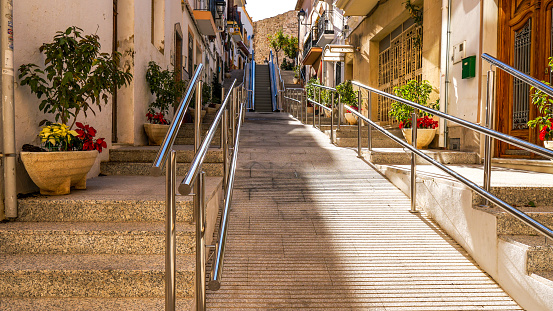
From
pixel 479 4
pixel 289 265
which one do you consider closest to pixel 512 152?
pixel 479 4

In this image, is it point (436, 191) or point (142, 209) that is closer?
point (142, 209)

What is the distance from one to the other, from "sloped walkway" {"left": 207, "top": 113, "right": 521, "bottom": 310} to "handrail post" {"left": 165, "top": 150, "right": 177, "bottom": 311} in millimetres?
671

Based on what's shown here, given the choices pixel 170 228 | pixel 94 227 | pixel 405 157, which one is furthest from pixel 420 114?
pixel 170 228

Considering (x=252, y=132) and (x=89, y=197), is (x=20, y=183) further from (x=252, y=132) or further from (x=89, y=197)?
(x=252, y=132)

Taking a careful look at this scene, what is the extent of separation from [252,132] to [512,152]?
4175mm

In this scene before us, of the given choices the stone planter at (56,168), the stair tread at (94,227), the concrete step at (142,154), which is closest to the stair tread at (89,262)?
the stair tread at (94,227)

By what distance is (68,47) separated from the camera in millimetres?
3256

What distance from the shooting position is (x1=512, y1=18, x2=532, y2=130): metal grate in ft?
14.7

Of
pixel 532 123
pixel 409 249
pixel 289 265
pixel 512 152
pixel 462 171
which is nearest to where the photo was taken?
pixel 289 265

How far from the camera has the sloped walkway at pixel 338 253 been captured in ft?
7.74

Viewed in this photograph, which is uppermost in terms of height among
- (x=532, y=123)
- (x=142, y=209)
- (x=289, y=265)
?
(x=532, y=123)

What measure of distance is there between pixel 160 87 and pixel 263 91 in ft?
45.5

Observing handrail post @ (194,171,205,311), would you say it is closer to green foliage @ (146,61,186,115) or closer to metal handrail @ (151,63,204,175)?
metal handrail @ (151,63,204,175)

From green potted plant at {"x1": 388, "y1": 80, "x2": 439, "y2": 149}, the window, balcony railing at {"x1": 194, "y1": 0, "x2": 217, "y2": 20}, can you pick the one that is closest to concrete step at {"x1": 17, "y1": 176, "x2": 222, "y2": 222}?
green potted plant at {"x1": 388, "y1": 80, "x2": 439, "y2": 149}
